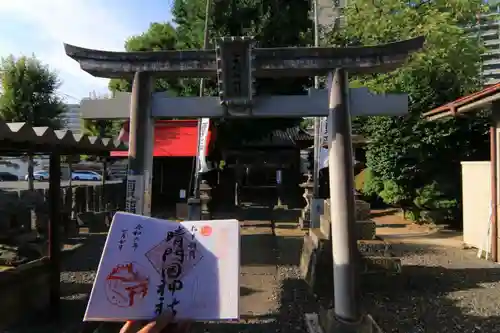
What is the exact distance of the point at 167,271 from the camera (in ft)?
8.84

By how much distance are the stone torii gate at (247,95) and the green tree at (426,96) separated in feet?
25.9

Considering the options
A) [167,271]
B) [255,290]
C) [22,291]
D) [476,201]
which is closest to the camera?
[167,271]

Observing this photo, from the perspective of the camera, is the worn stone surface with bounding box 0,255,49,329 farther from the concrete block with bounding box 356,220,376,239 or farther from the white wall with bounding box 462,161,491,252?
the white wall with bounding box 462,161,491,252

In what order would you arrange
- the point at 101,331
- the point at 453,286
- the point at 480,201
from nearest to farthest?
1. the point at 101,331
2. the point at 453,286
3. the point at 480,201

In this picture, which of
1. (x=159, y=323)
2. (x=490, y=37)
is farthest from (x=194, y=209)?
(x=490, y=37)

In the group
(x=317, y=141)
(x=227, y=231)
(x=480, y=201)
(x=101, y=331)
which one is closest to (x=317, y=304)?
(x=101, y=331)

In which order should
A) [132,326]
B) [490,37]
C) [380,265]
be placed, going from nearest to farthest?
[132,326], [380,265], [490,37]

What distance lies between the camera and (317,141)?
48.2 ft

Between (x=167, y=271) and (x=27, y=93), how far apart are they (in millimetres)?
23153

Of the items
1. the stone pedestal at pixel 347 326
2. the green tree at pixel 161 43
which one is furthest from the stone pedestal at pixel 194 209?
the stone pedestal at pixel 347 326

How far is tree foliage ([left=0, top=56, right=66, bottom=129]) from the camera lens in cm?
2255

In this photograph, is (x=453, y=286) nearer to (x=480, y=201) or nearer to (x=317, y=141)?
(x=480, y=201)

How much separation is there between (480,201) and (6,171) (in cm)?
4593

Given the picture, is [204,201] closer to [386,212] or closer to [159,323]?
[386,212]
